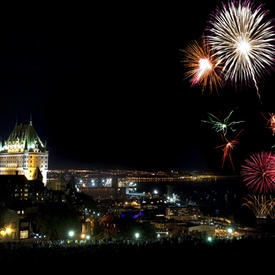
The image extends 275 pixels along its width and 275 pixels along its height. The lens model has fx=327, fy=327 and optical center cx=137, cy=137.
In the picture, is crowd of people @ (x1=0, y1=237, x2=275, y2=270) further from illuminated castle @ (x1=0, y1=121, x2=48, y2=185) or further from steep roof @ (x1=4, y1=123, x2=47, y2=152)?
steep roof @ (x1=4, y1=123, x2=47, y2=152)

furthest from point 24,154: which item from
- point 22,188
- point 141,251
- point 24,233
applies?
point 141,251

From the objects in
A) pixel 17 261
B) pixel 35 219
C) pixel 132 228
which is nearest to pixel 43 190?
pixel 35 219

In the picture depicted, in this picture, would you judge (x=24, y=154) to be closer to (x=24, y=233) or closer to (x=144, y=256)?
(x=24, y=233)

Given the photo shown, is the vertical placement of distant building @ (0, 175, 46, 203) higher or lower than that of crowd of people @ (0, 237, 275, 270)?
higher

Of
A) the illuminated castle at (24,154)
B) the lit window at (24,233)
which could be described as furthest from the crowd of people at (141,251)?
the illuminated castle at (24,154)

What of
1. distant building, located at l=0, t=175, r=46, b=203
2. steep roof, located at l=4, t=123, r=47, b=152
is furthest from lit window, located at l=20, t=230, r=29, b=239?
steep roof, located at l=4, t=123, r=47, b=152

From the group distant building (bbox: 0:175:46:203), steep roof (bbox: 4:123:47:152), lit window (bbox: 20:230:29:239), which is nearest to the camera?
lit window (bbox: 20:230:29:239)

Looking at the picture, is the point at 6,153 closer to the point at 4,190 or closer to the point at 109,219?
the point at 4,190
